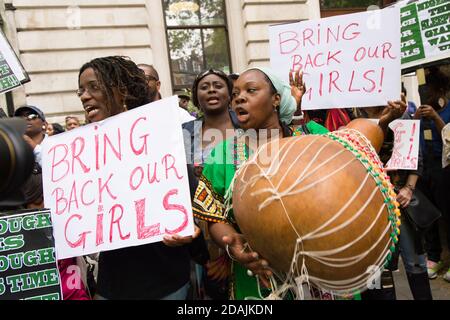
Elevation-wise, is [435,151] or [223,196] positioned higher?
[223,196]

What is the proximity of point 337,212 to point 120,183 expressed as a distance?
952 mm

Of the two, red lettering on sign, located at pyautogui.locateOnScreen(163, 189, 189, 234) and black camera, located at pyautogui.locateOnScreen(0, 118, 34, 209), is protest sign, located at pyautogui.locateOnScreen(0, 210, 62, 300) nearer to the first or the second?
red lettering on sign, located at pyautogui.locateOnScreen(163, 189, 189, 234)

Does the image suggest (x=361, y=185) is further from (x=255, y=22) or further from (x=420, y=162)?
(x=255, y=22)

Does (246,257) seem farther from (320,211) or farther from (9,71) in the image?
(9,71)

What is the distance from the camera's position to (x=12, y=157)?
1.10m

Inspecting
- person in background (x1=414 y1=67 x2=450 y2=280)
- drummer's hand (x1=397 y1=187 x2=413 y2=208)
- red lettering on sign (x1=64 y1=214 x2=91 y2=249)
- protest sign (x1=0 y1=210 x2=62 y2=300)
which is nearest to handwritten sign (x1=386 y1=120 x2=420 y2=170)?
drummer's hand (x1=397 y1=187 x2=413 y2=208)

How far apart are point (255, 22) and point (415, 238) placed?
6.52 meters

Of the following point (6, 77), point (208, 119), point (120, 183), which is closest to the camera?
point (120, 183)

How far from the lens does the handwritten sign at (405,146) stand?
3426 mm

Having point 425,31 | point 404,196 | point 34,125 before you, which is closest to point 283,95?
point 404,196

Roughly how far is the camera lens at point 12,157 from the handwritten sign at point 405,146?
2.83 m

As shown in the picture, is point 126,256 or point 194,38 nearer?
point 126,256

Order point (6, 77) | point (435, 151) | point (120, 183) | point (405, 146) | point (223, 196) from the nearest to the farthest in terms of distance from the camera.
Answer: point (120, 183)
point (223, 196)
point (405, 146)
point (6, 77)
point (435, 151)

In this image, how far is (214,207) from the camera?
1933 millimetres
